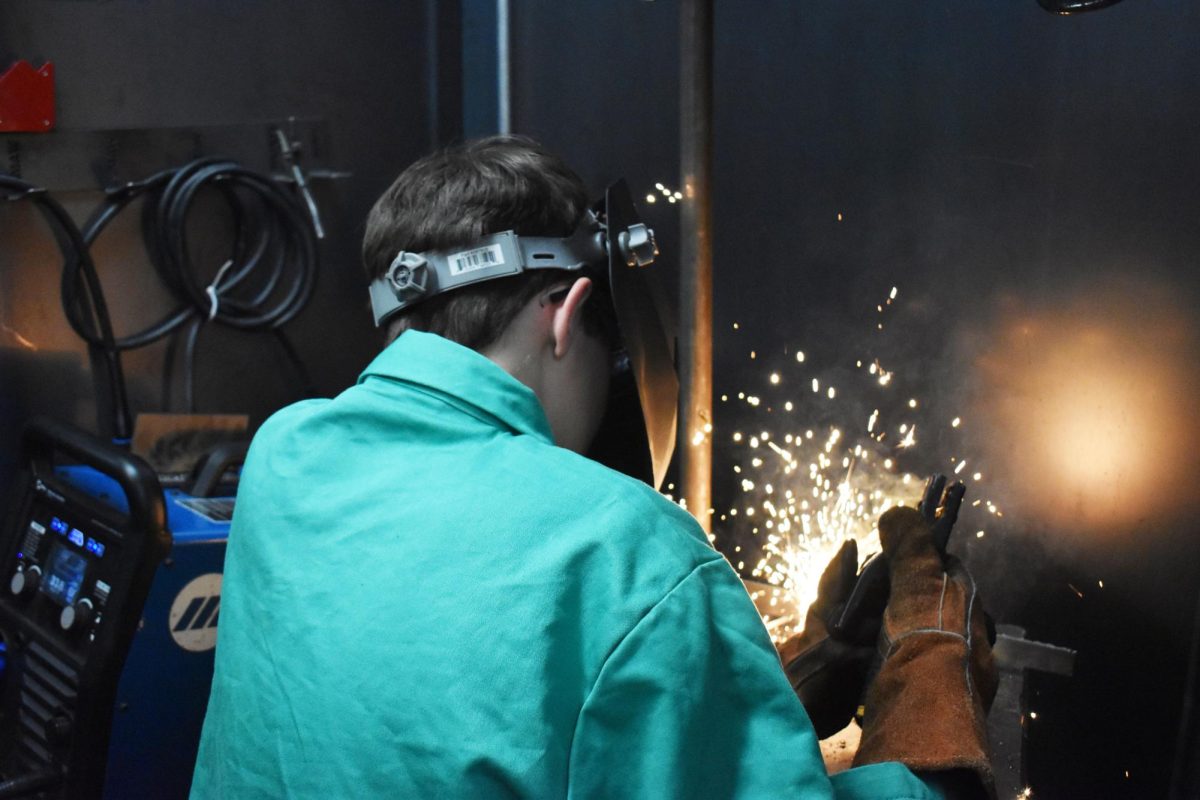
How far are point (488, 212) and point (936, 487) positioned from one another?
767 mm

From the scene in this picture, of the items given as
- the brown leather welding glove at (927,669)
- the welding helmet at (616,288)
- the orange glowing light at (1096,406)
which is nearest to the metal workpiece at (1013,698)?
the brown leather welding glove at (927,669)

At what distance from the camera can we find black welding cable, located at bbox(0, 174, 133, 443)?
7.25ft

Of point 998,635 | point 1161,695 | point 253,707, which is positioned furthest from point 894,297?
point 253,707

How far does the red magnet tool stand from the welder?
1372 millimetres

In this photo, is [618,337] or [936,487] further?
[936,487]

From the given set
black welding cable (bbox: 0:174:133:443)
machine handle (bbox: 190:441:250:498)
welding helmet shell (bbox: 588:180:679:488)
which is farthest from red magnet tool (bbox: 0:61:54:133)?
welding helmet shell (bbox: 588:180:679:488)

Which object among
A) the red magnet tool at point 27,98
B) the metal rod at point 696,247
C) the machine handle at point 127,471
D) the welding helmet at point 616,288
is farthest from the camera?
the red magnet tool at point 27,98

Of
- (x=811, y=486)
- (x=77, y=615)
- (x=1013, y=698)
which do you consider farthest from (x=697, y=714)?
(x=77, y=615)

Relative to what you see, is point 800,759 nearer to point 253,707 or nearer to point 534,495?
point 534,495

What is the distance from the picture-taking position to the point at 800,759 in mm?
940

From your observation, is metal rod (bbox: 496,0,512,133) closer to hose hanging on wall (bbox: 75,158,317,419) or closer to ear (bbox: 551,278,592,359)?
hose hanging on wall (bbox: 75,158,317,419)

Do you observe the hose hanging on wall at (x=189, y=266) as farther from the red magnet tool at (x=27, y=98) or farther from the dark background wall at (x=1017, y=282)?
the dark background wall at (x=1017, y=282)

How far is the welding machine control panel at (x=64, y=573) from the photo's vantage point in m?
1.84

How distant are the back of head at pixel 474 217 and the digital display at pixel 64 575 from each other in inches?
39.8
